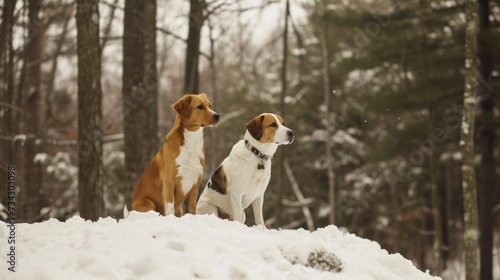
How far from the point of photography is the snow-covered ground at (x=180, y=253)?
13.8ft

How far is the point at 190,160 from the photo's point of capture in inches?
228

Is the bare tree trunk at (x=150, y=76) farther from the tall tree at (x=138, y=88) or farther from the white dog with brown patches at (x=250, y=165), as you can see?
the white dog with brown patches at (x=250, y=165)

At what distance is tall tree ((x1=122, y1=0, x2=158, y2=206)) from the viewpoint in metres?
9.12

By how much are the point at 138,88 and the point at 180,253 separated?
16.7ft

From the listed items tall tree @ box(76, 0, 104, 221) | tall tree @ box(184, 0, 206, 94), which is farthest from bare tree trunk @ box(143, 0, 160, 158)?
tall tree @ box(184, 0, 206, 94)

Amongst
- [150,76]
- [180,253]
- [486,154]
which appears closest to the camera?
[180,253]

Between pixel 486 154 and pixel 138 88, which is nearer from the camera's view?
pixel 138 88

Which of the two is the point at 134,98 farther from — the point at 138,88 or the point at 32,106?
the point at 32,106

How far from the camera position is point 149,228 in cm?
495

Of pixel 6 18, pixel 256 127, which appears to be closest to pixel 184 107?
pixel 256 127

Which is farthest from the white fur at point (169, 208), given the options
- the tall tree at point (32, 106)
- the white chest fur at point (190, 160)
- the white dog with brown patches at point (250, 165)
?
the tall tree at point (32, 106)

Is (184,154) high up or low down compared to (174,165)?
up

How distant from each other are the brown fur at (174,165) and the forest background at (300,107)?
2.79 metres

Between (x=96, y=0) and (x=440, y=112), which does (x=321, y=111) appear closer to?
(x=440, y=112)
